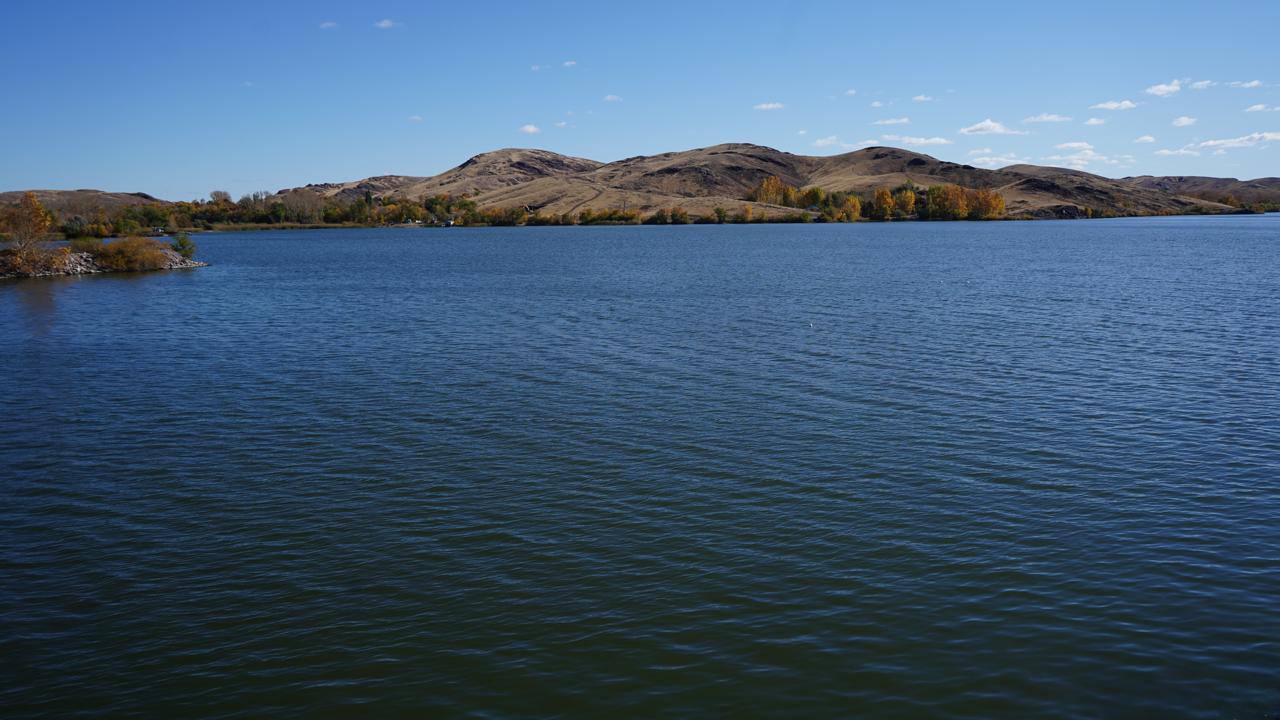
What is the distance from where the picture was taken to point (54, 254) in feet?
300

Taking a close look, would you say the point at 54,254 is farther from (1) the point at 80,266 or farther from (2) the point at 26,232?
(2) the point at 26,232

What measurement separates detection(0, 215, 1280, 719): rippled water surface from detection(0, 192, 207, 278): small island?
5624 cm

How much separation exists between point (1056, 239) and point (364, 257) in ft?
370

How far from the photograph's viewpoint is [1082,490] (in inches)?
837

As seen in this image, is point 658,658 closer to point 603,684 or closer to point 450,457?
point 603,684

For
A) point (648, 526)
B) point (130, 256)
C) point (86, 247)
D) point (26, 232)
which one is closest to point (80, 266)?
point (130, 256)

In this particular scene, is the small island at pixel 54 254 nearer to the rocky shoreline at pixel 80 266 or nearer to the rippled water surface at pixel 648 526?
the rocky shoreline at pixel 80 266

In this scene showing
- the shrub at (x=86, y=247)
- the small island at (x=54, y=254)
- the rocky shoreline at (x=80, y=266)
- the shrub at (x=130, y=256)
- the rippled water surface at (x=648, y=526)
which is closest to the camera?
the rippled water surface at (x=648, y=526)

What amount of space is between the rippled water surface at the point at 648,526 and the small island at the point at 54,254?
5624cm

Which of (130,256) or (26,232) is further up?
(26,232)

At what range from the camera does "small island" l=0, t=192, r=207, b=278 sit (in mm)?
88250

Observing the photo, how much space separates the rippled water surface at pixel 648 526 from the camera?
44.7 feet

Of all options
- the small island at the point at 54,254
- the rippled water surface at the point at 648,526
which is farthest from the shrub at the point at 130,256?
the rippled water surface at the point at 648,526

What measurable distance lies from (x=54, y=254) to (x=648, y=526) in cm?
9635
